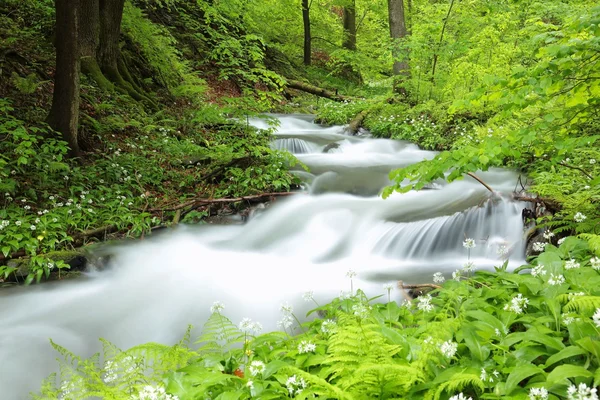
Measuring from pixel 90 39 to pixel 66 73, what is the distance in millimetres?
3015

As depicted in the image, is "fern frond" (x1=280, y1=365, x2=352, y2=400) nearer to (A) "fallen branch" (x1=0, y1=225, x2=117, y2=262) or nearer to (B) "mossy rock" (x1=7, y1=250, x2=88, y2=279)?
(B) "mossy rock" (x1=7, y1=250, x2=88, y2=279)

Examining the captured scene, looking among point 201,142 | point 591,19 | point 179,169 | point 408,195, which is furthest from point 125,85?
point 591,19

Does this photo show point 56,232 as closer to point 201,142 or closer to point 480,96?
point 201,142

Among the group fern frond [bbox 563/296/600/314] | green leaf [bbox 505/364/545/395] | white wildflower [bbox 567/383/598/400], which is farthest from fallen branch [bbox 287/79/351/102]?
white wildflower [bbox 567/383/598/400]

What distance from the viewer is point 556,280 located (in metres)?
2.46

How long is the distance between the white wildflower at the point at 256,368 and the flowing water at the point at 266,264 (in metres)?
2.30

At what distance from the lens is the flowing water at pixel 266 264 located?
448 cm

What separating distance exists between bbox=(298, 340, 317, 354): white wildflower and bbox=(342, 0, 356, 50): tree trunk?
2024 cm

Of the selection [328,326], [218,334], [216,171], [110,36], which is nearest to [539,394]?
[328,326]

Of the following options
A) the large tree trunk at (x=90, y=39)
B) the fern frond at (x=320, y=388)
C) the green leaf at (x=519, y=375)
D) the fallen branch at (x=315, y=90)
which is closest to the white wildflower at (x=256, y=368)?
the fern frond at (x=320, y=388)

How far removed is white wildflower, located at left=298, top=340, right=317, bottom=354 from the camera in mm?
2360

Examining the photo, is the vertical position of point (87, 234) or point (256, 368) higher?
point (256, 368)

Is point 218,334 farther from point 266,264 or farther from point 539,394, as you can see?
Result: point 266,264

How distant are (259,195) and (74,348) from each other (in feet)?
12.6
